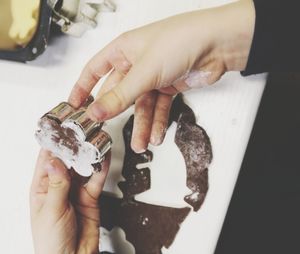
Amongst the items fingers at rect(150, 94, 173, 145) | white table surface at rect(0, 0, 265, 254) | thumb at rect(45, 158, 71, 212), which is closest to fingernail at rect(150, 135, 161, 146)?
fingers at rect(150, 94, 173, 145)

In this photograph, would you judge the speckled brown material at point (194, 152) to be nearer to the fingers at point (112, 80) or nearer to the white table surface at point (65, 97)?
the white table surface at point (65, 97)

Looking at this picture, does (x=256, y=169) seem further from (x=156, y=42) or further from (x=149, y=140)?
(x=156, y=42)

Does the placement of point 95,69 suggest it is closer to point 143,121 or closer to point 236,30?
point 143,121

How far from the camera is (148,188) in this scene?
0.96m

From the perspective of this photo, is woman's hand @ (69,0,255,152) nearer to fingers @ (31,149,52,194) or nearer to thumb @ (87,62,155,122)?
thumb @ (87,62,155,122)

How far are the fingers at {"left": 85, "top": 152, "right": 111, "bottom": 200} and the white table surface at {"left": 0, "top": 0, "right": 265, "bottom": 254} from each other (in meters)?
0.04

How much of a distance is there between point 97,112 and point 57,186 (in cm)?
24

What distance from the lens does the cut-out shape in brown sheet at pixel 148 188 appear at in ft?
3.03

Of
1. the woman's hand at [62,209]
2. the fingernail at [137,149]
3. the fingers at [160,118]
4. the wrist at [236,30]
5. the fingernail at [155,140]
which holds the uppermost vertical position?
the wrist at [236,30]

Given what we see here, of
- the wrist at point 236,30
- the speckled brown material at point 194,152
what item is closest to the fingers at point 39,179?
the speckled brown material at point 194,152

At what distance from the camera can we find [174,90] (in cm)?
94

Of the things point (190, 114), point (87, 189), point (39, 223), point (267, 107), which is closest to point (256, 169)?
point (267, 107)

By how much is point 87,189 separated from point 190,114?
301 millimetres

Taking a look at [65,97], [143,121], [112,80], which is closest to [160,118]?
[143,121]
